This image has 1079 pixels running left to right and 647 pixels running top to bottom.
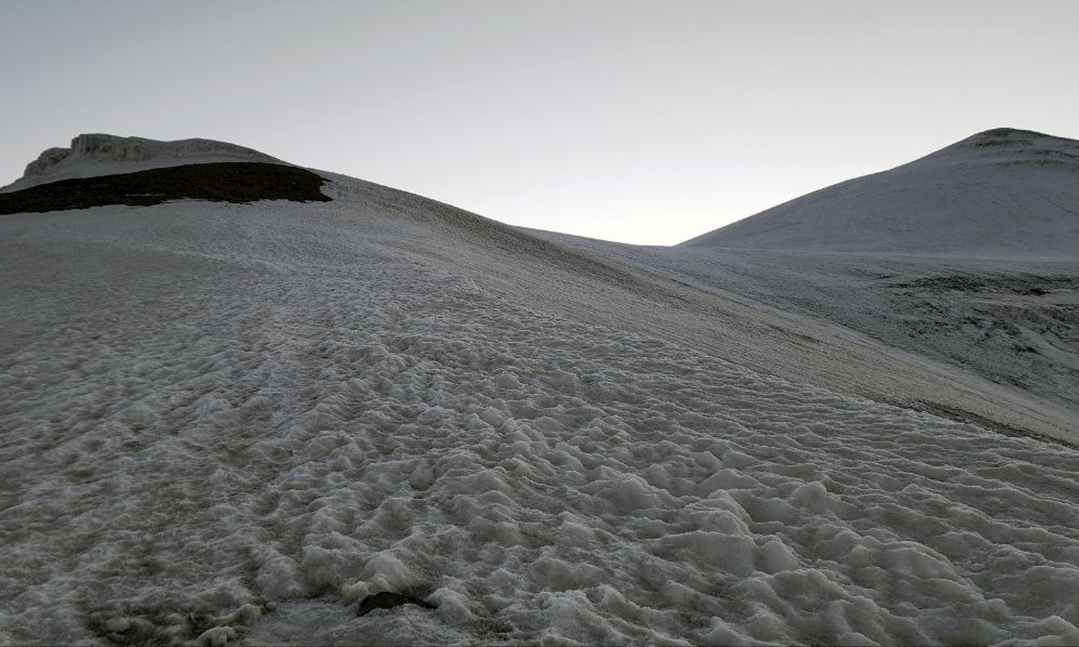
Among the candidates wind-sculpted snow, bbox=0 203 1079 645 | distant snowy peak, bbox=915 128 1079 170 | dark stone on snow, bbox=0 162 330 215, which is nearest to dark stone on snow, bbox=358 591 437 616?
wind-sculpted snow, bbox=0 203 1079 645

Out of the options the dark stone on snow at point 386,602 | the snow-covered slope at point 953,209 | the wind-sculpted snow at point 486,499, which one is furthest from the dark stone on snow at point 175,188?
the snow-covered slope at point 953,209

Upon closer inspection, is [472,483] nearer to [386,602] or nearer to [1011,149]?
[386,602]

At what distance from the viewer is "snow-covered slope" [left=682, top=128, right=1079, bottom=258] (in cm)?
4928

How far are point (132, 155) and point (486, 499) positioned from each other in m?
40.0

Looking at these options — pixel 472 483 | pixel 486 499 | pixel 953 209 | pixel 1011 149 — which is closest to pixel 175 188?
pixel 472 483

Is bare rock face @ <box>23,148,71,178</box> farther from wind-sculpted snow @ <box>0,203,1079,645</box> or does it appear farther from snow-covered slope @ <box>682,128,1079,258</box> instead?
snow-covered slope @ <box>682,128,1079,258</box>

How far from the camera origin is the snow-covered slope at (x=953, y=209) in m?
49.3

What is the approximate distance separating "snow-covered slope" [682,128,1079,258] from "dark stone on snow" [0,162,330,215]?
3443 cm

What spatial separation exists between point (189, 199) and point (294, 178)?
6425 millimetres

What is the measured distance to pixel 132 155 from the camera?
126ft

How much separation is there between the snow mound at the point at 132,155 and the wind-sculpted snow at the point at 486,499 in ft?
91.8

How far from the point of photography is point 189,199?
26797 millimetres

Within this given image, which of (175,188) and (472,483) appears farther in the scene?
(175,188)

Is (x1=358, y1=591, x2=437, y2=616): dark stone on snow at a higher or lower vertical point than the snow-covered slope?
lower
